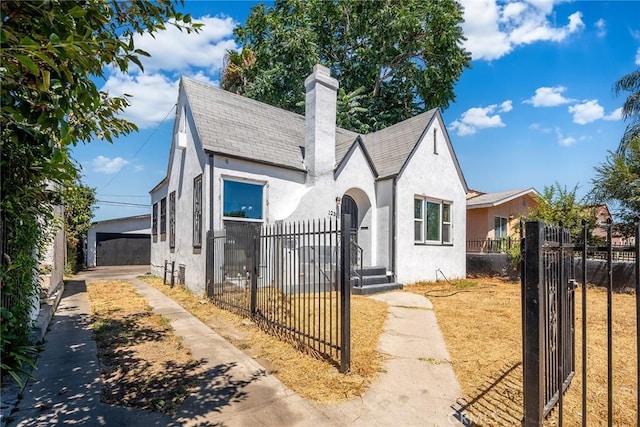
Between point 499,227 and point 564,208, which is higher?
point 564,208

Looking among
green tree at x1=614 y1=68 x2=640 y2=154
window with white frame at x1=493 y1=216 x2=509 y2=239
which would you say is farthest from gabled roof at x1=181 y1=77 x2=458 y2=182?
green tree at x1=614 y1=68 x2=640 y2=154

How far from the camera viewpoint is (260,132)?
11133 millimetres

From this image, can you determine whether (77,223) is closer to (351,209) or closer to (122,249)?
(122,249)

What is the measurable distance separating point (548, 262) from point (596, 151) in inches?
669

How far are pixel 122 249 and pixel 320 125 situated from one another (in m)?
19.6

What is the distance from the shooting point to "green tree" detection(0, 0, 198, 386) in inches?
74.0

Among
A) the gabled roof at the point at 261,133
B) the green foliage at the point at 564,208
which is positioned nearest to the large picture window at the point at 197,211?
the gabled roof at the point at 261,133

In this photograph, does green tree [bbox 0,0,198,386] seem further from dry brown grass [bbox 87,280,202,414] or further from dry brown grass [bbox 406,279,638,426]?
dry brown grass [bbox 406,279,638,426]

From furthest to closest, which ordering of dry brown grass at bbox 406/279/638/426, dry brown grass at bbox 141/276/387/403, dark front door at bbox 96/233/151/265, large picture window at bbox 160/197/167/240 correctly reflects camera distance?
dark front door at bbox 96/233/151/265
large picture window at bbox 160/197/167/240
dry brown grass at bbox 141/276/387/403
dry brown grass at bbox 406/279/638/426

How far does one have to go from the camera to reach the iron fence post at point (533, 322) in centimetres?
256

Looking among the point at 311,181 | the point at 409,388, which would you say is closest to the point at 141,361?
the point at 409,388

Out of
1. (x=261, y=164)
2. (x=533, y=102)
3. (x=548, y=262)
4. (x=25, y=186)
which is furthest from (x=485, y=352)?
(x=533, y=102)

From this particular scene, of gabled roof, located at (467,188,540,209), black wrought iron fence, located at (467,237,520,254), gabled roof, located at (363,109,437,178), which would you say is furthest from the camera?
gabled roof, located at (467,188,540,209)

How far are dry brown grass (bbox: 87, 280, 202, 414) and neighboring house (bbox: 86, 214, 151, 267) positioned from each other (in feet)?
58.2
